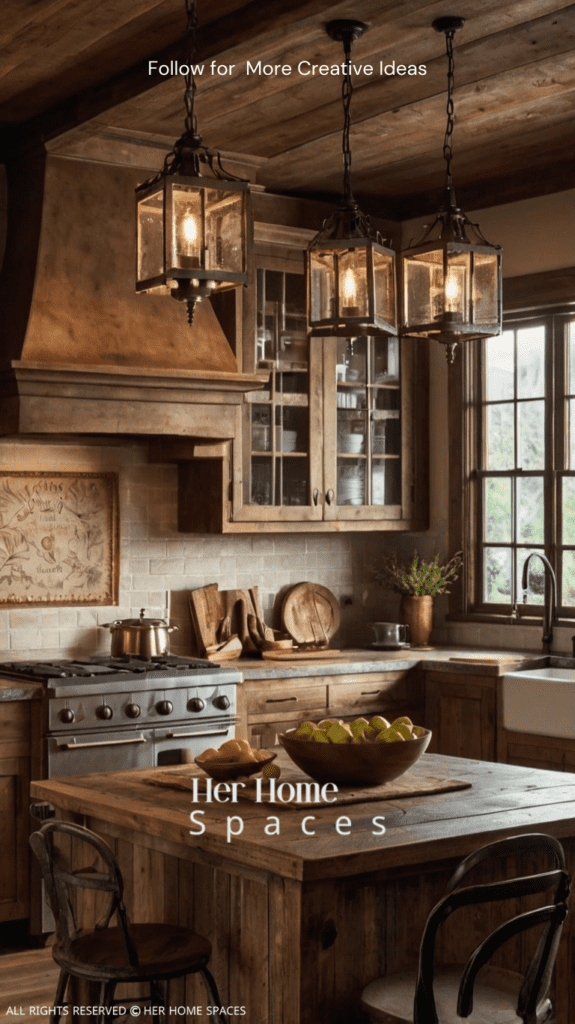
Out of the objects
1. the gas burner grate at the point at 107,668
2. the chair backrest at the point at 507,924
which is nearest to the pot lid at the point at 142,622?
the gas burner grate at the point at 107,668

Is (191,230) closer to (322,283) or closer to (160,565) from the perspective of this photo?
(322,283)

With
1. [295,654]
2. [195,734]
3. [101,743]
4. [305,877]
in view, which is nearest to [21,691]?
[101,743]

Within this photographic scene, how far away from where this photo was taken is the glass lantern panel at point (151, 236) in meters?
2.95

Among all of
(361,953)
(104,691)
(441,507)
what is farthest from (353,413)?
(361,953)

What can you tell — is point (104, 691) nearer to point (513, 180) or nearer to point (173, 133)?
point (173, 133)

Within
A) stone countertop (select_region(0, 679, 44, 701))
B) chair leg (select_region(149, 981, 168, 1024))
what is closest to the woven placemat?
chair leg (select_region(149, 981, 168, 1024))

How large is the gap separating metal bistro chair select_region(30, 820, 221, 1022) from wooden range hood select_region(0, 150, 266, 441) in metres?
2.38

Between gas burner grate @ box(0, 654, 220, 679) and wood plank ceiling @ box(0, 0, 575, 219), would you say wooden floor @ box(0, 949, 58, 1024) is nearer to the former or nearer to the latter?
gas burner grate @ box(0, 654, 220, 679)

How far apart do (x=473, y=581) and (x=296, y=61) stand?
2.89m

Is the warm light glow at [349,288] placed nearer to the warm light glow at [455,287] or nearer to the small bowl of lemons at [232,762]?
the warm light glow at [455,287]

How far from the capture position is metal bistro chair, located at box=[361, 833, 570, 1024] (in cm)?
240

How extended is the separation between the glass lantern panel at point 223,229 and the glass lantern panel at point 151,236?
0.36ft

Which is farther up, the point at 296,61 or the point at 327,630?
the point at 296,61

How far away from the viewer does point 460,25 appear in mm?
4086
